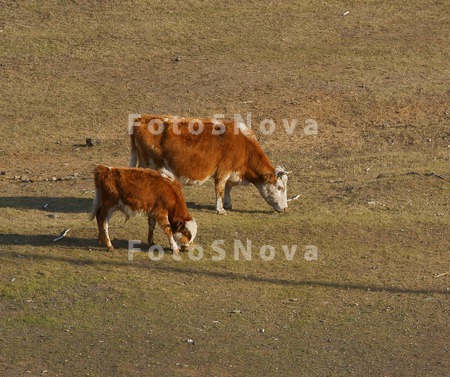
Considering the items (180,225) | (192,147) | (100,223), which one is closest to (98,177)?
(100,223)

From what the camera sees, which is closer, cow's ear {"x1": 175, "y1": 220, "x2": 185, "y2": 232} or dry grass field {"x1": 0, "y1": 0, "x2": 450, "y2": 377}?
dry grass field {"x1": 0, "y1": 0, "x2": 450, "y2": 377}

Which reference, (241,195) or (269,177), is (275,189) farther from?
(241,195)

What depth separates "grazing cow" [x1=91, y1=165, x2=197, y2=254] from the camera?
46.2 ft

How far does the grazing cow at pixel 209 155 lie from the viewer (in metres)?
16.1

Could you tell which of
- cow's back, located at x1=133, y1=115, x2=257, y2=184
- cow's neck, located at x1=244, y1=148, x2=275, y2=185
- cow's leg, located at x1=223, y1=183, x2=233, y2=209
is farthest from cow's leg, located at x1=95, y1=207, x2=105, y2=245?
cow's neck, located at x1=244, y1=148, x2=275, y2=185

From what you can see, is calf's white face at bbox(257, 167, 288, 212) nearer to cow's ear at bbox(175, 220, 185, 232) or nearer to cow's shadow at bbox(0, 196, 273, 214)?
cow's shadow at bbox(0, 196, 273, 214)

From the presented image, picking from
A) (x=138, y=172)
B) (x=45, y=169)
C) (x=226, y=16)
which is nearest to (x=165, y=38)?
(x=226, y=16)

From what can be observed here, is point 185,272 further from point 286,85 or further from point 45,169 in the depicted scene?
point 286,85

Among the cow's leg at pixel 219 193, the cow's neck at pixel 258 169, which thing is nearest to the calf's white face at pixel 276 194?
the cow's neck at pixel 258 169

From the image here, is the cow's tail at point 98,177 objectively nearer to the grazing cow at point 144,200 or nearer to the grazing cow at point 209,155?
the grazing cow at point 144,200

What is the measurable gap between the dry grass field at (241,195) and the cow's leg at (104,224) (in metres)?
0.17

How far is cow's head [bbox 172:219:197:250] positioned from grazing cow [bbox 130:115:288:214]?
6.66 feet

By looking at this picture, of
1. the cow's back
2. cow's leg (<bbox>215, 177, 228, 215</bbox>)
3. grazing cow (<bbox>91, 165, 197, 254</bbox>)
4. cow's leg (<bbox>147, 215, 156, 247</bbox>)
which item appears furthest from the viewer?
cow's leg (<bbox>215, 177, 228, 215</bbox>)

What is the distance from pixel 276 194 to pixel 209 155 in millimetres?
1152
